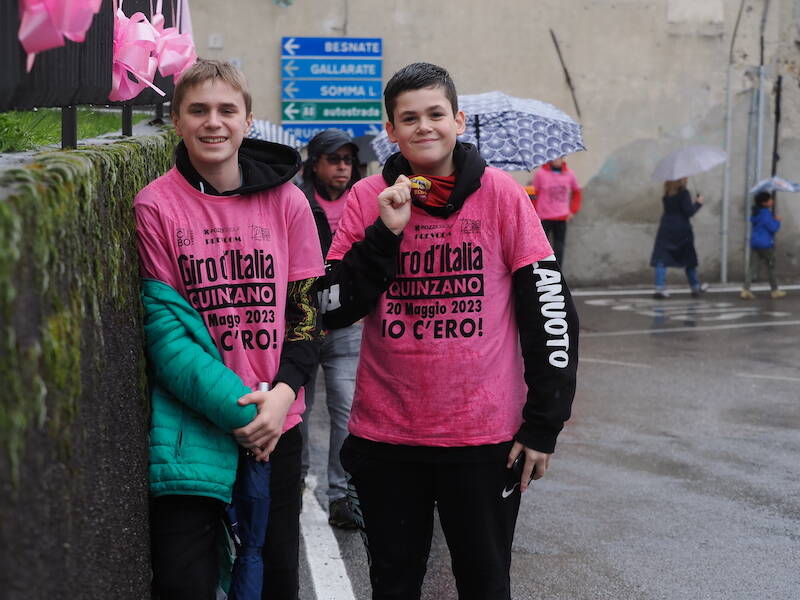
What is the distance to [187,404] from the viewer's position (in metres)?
2.99

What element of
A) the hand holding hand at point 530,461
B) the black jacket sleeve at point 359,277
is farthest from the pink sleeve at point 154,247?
the hand holding hand at point 530,461

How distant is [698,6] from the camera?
669 inches

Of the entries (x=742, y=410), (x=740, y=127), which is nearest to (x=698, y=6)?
(x=740, y=127)

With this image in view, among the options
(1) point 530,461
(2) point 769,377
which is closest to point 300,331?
(1) point 530,461

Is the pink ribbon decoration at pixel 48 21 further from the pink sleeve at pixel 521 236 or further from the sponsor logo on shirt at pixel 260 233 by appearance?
the pink sleeve at pixel 521 236

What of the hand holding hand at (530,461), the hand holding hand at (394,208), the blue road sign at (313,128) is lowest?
the hand holding hand at (530,461)

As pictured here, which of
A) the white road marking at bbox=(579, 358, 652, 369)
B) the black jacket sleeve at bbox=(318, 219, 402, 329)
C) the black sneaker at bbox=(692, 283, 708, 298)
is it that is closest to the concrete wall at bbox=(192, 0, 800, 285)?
the black sneaker at bbox=(692, 283, 708, 298)

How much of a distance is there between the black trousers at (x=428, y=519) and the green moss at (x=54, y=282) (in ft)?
3.07

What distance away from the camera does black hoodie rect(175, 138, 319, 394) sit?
3.14 m

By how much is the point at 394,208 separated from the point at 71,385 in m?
1.37

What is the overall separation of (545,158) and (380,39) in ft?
28.9

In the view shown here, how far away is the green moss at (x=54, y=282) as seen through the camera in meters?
1.55

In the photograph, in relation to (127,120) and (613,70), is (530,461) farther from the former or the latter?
(613,70)

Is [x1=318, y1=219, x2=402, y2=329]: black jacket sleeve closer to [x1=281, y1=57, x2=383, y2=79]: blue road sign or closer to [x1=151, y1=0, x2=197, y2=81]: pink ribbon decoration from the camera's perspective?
[x1=151, y1=0, x2=197, y2=81]: pink ribbon decoration
